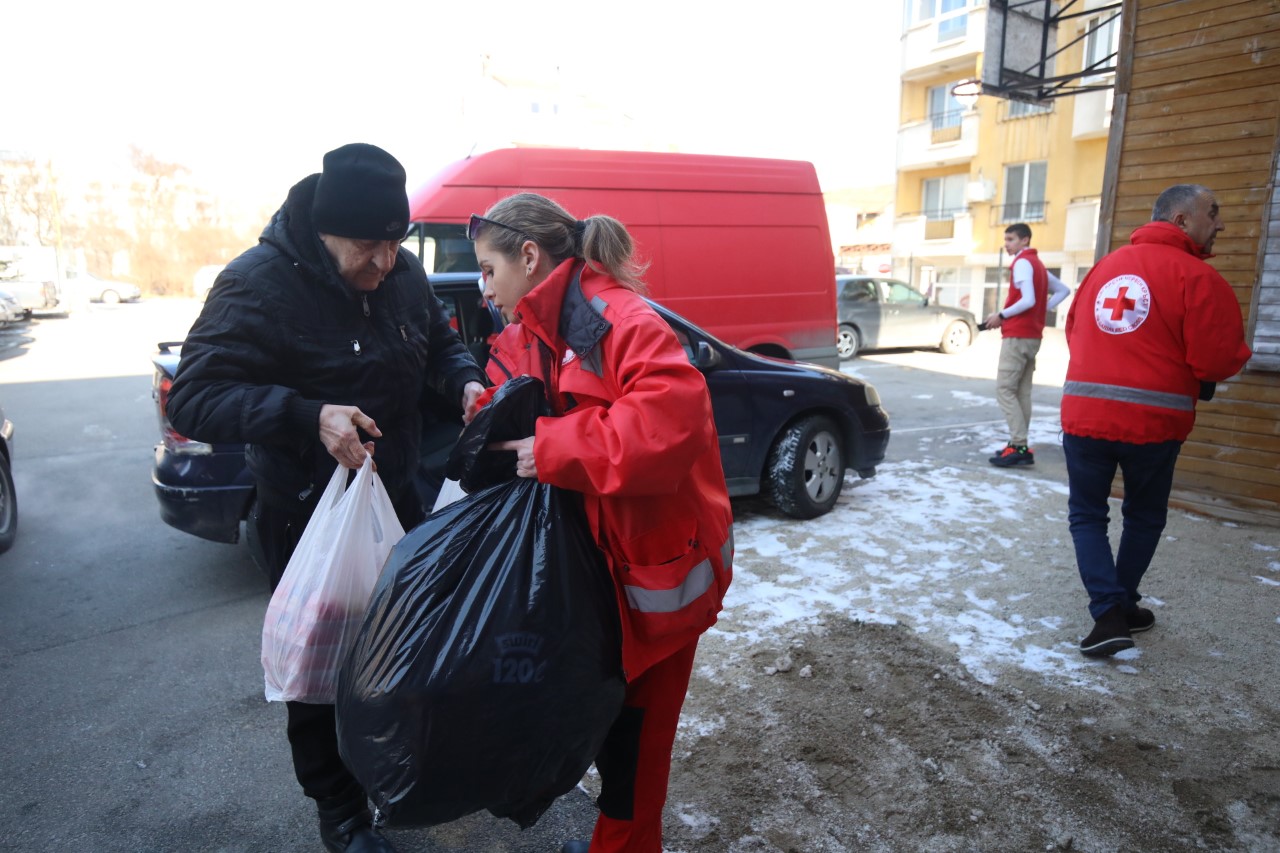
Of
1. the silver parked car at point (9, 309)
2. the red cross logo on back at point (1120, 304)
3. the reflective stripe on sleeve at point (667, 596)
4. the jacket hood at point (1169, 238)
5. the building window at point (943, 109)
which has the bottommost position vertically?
the silver parked car at point (9, 309)

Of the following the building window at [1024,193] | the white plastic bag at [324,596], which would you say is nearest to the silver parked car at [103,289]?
A: the building window at [1024,193]

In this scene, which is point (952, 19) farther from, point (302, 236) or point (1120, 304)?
point (302, 236)

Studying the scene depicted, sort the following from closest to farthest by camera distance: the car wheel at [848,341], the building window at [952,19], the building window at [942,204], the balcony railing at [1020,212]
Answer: the car wheel at [848,341] < the balcony railing at [1020,212] < the building window at [952,19] < the building window at [942,204]

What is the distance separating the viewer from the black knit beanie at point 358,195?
2.01 meters

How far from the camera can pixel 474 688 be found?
1.57m

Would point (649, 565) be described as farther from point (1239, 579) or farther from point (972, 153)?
point (972, 153)

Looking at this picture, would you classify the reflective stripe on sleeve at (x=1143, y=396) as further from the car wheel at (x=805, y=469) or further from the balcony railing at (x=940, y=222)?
the balcony railing at (x=940, y=222)

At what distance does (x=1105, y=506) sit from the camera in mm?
3555

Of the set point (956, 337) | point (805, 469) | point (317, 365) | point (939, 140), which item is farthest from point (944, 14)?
point (317, 365)

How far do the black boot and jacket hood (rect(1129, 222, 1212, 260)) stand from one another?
138 inches

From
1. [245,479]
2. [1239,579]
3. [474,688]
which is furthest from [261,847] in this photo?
[1239,579]

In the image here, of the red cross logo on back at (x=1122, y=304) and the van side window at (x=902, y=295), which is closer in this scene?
the red cross logo on back at (x=1122, y=304)

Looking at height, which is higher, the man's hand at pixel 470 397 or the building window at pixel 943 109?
the building window at pixel 943 109

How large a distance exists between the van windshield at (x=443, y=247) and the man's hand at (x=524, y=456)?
5861 millimetres
